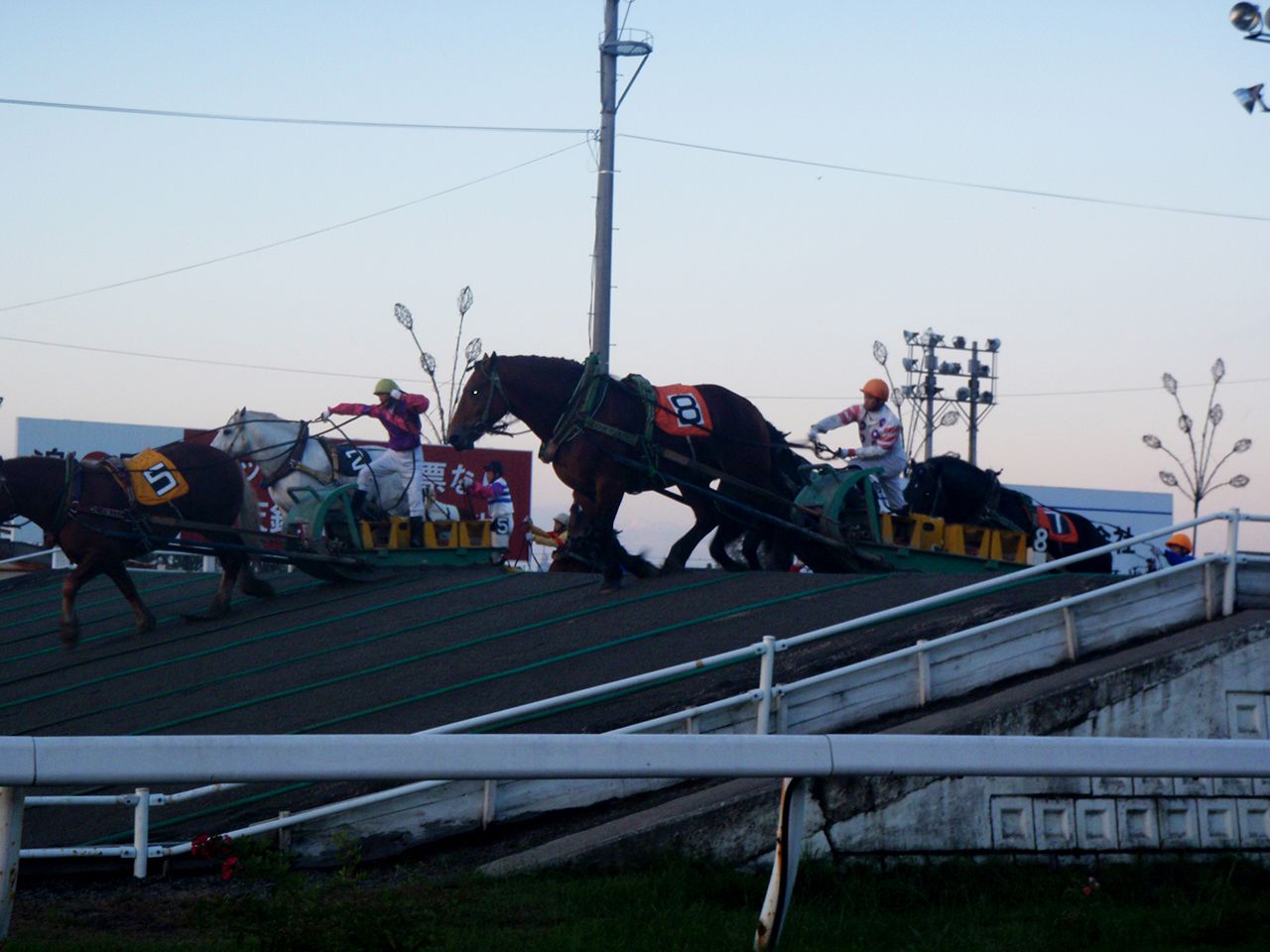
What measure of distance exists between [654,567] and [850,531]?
1.74m

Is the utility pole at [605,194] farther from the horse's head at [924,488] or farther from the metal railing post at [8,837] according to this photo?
the metal railing post at [8,837]

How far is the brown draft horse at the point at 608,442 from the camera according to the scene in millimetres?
13188

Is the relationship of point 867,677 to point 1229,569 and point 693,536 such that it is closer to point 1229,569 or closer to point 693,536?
point 1229,569

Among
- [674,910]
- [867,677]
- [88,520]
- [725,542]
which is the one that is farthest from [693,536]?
[674,910]

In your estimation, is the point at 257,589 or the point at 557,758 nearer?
the point at 557,758

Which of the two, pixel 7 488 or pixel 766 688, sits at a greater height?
pixel 7 488

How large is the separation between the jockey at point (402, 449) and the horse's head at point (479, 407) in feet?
10.7

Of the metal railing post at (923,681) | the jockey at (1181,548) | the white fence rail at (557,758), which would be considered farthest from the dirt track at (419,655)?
the jockey at (1181,548)

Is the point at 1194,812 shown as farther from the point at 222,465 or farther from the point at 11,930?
the point at 222,465

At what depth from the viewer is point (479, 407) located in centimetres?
1375

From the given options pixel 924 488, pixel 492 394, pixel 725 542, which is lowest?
pixel 725 542

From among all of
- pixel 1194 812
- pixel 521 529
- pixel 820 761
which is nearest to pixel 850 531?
pixel 1194 812

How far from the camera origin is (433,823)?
326 inches

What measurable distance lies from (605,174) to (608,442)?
9.81 metres
